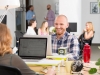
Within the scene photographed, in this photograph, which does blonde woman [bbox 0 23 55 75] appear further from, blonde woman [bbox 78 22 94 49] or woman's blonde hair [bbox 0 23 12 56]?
blonde woman [bbox 78 22 94 49]

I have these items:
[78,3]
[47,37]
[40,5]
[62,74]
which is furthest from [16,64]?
[40,5]

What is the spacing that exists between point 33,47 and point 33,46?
0.01 m

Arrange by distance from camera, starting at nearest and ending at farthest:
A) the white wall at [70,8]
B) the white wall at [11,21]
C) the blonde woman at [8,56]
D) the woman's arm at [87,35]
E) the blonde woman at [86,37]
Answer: the blonde woman at [8,56]
the blonde woman at [86,37]
the woman's arm at [87,35]
the white wall at [11,21]
the white wall at [70,8]

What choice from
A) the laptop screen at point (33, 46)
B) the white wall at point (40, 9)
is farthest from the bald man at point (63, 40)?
the white wall at point (40, 9)

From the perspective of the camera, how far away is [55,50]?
4656mm

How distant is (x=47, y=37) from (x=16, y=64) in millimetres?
1393

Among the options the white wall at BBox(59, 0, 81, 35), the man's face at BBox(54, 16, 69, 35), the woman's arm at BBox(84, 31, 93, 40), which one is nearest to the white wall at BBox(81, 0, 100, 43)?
the white wall at BBox(59, 0, 81, 35)

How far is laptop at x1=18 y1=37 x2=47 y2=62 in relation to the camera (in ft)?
12.3

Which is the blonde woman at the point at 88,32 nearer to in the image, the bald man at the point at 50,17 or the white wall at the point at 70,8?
the white wall at the point at 70,8

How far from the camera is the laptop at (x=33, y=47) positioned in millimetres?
3756

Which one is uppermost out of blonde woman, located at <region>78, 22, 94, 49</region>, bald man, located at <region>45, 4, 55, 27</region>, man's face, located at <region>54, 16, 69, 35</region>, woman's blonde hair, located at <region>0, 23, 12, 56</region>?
bald man, located at <region>45, 4, 55, 27</region>

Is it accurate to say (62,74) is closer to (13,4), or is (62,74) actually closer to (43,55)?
(43,55)

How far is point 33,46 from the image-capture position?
12.3 feet

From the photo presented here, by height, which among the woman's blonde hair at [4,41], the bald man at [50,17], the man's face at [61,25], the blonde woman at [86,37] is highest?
the bald man at [50,17]
